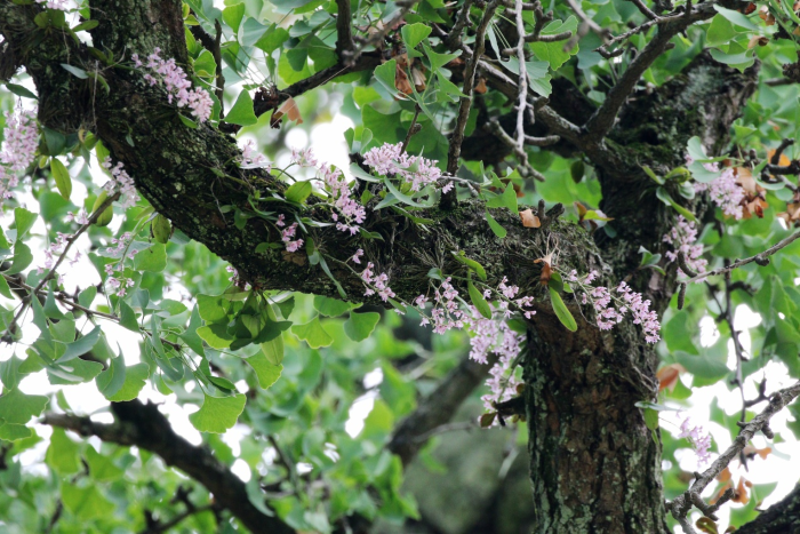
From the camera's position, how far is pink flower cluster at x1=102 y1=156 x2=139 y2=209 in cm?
77

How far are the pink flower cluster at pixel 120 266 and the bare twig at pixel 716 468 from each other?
783 mm

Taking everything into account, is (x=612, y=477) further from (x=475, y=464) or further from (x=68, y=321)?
(x=475, y=464)

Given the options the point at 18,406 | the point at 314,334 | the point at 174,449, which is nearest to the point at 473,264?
the point at 314,334

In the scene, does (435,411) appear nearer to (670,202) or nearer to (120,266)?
(670,202)

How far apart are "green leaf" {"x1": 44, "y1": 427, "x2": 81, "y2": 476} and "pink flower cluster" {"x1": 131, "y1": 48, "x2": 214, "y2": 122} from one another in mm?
1248

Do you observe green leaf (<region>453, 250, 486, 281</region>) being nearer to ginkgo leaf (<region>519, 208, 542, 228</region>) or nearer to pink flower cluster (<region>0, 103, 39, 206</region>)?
ginkgo leaf (<region>519, 208, 542, 228</region>)

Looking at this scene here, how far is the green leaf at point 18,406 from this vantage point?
818 mm

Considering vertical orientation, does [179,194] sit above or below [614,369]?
above

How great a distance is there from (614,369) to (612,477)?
165mm

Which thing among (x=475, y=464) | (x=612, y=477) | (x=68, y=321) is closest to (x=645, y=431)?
(x=612, y=477)

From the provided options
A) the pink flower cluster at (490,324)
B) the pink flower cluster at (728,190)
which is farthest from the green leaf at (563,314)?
the pink flower cluster at (728,190)

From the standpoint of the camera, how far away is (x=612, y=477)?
1.02m

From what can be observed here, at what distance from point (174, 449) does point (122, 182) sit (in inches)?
45.9

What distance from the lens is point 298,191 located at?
2.52ft
